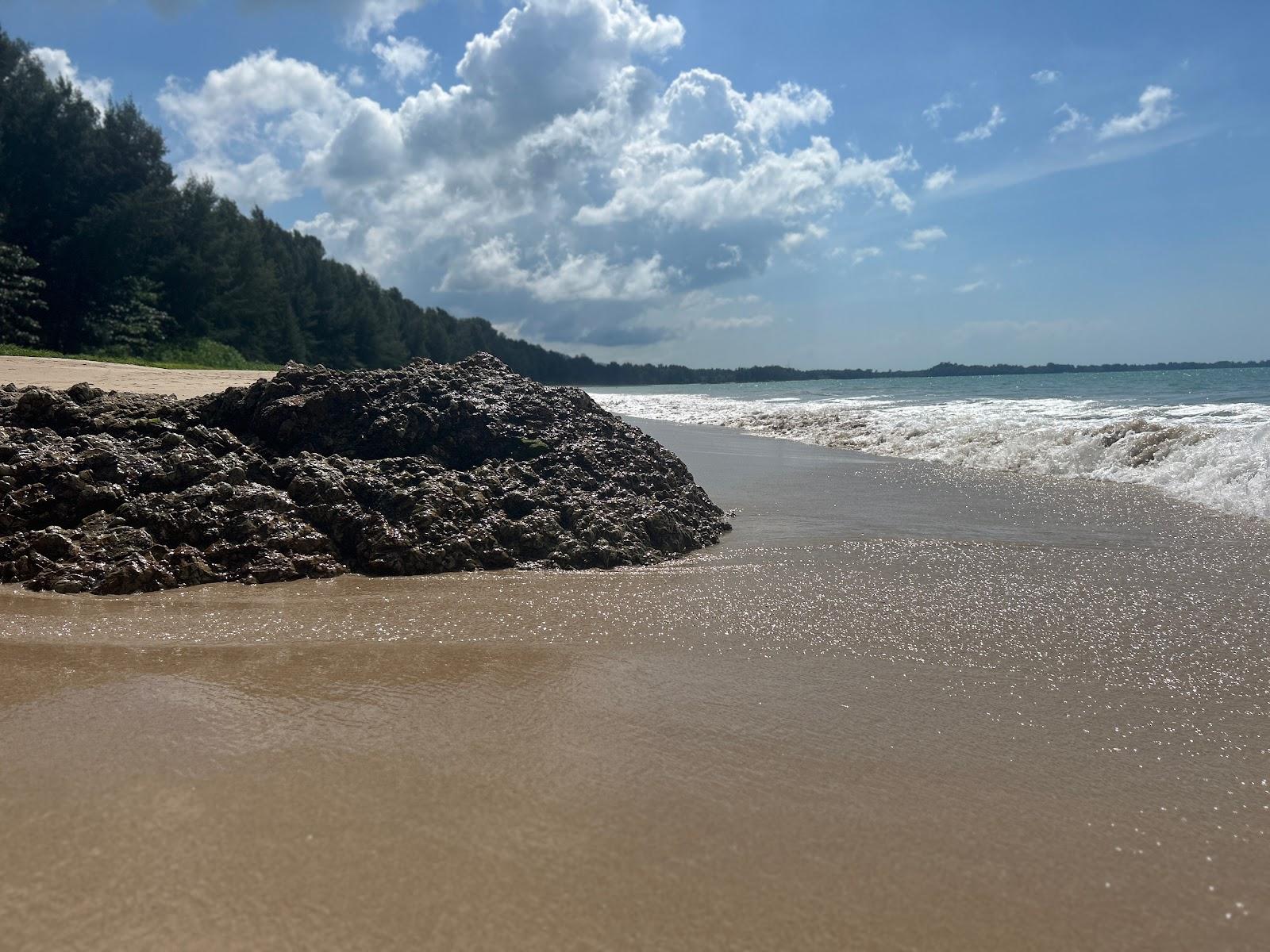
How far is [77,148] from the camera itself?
24.5 meters

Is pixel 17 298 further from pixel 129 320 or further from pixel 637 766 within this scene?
pixel 637 766

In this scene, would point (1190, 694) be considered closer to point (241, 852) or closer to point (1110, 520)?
point (241, 852)

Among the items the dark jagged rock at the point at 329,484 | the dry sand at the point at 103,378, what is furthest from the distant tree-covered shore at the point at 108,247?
the dark jagged rock at the point at 329,484

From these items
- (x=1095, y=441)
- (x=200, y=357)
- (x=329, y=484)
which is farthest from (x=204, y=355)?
(x=1095, y=441)

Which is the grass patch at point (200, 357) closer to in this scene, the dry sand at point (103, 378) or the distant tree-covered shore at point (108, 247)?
the distant tree-covered shore at point (108, 247)

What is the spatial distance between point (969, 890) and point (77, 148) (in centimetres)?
3075

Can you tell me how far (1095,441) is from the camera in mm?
9125

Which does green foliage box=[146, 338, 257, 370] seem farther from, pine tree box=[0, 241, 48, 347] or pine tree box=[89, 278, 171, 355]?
pine tree box=[0, 241, 48, 347]

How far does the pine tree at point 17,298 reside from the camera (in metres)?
19.7

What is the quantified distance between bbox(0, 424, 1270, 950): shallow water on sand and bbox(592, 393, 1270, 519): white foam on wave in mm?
3948

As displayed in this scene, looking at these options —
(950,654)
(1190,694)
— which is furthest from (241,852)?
(1190,694)

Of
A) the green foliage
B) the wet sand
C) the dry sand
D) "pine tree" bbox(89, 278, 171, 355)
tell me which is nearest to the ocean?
the wet sand

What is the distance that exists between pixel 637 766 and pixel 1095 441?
29.0 feet

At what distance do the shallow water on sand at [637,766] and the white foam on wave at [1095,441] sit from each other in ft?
13.0
